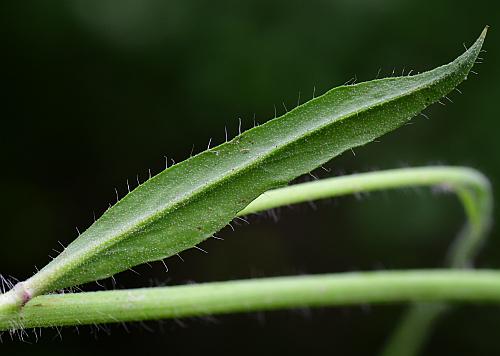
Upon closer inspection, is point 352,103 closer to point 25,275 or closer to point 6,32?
point 6,32

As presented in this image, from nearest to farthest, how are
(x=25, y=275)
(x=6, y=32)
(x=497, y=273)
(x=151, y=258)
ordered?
1. (x=151, y=258)
2. (x=497, y=273)
3. (x=6, y=32)
4. (x=25, y=275)

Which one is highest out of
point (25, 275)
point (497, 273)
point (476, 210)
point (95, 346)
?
point (476, 210)

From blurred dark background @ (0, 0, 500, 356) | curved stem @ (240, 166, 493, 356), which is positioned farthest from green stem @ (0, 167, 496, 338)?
blurred dark background @ (0, 0, 500, 356)

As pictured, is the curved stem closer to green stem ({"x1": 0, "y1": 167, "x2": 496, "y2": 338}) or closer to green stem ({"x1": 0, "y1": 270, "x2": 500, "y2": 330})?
green stem ({"x1": 0, "y1": 167, "x2": 496, "y2": 338})

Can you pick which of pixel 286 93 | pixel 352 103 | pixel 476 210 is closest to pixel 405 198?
pixel 286 93

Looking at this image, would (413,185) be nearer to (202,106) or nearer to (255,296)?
(255,296)

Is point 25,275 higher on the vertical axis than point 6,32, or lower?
lower

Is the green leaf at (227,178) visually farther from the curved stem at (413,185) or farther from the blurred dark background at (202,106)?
the blurred dark background at (202,106)
